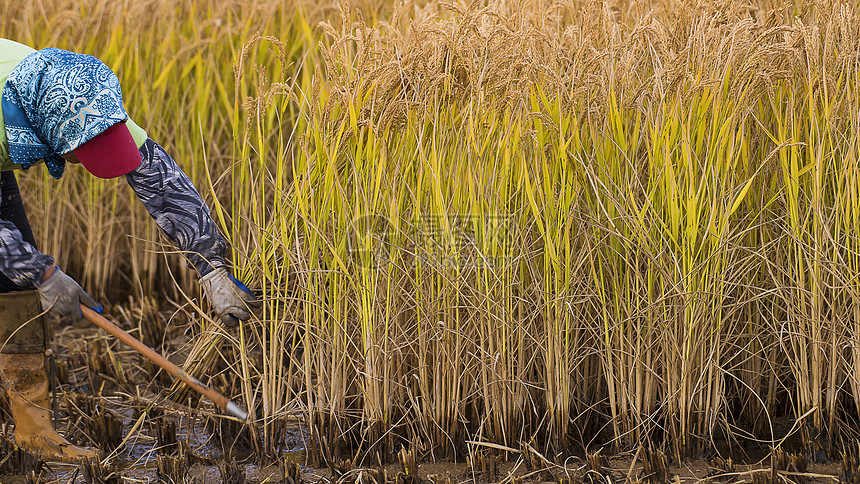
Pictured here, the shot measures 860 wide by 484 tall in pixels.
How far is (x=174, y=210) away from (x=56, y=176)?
35cm

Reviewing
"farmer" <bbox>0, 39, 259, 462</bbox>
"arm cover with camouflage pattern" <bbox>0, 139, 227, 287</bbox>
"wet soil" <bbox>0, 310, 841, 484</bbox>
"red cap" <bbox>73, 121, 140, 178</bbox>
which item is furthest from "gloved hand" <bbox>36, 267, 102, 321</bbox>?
"wet soil" <bbox>0, 310, 841, 484</bbox>

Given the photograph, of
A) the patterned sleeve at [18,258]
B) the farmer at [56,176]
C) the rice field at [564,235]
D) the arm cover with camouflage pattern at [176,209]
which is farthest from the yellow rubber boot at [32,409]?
the rice field at [564,235]

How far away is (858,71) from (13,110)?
2.34 m

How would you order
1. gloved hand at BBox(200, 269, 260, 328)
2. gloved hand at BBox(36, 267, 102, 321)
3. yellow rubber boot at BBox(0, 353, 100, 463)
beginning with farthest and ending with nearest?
yellow rubber boot at BBox(0, 353, 100, 463)
gloved hand at BBox(200, 269, 260, 328)
gloved hand at BBox(36, 267, 102, 321)

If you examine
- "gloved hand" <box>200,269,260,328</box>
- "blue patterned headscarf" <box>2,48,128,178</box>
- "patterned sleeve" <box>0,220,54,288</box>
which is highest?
"blue patterned headscarf" <box>2,48,128,178</box>

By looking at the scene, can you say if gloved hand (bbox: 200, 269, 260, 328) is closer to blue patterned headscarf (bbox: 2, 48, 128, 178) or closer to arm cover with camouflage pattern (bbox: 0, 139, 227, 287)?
arm cover with camouflage pattern (bbox: 0, 139, 227, 287)

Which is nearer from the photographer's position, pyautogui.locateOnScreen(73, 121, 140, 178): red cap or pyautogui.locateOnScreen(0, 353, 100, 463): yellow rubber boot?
pyautogui.locateOnScreen(73, 121, 140, 178): red cap

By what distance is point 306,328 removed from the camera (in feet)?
7.52

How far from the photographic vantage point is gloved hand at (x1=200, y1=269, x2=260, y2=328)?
234 cm

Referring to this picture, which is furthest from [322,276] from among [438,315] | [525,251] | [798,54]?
[798,54]

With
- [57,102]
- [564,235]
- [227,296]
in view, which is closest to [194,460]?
[227,296]

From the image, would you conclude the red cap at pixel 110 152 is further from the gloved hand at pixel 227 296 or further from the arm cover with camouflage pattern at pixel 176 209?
the gloved hand at pixel 227 296

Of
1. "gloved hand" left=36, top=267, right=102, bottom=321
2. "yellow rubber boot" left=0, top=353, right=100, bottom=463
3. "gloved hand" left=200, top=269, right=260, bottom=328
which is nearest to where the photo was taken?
"gloved hand" left=36, top=267, right=102, bottom=321

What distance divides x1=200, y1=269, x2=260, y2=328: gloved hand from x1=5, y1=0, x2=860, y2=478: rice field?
2.1 inches
